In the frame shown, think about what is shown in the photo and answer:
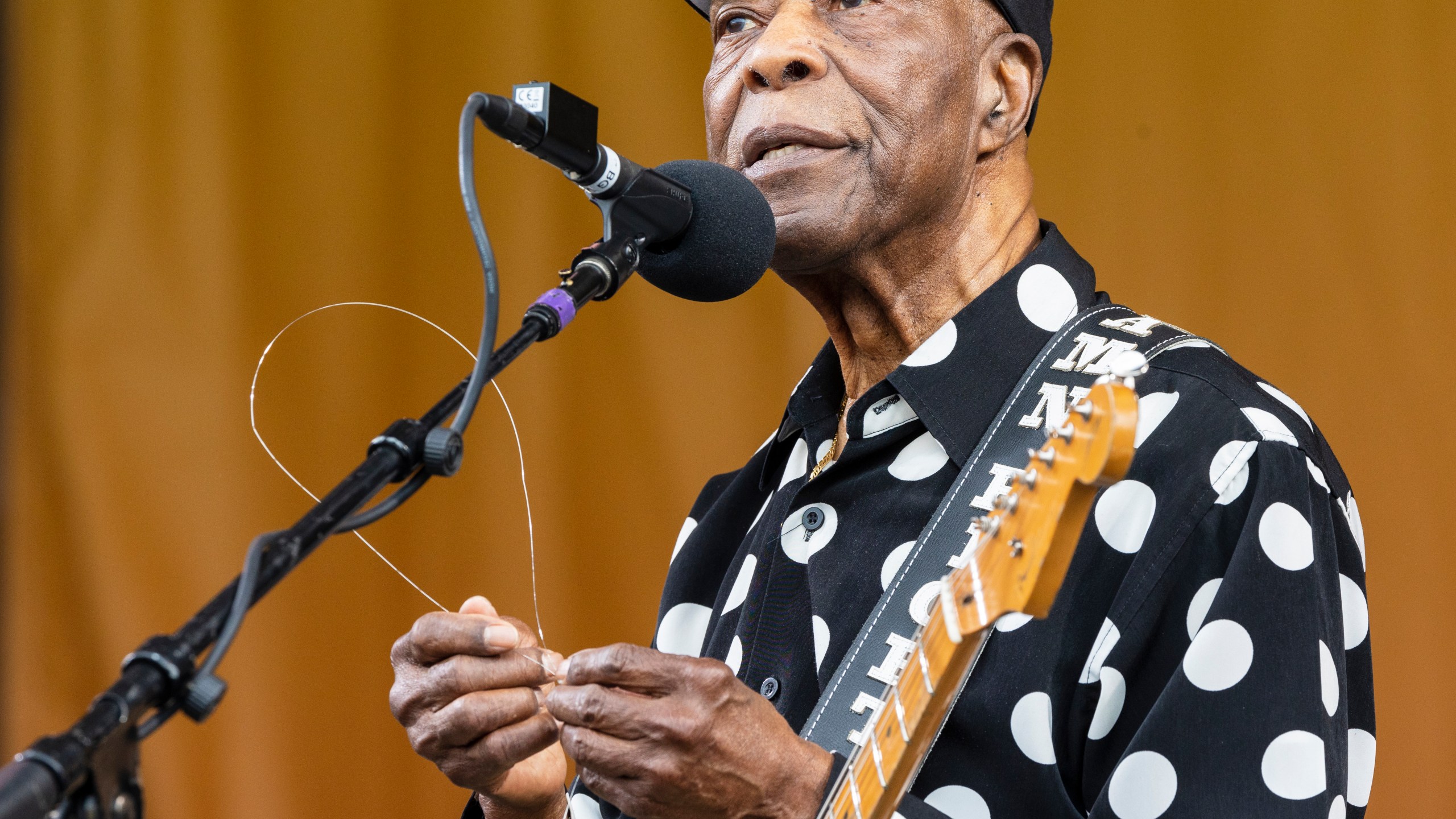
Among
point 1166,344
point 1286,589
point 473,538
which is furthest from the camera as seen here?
point 473,538

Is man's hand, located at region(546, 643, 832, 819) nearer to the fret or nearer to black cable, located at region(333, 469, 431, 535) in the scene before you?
the fret

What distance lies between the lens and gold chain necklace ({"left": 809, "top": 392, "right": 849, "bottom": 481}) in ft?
5.30

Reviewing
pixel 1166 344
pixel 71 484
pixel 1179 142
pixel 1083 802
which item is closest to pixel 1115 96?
pixel 1179 142

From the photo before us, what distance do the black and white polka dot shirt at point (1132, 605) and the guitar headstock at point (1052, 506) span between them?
26 centimetres

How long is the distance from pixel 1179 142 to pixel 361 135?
159cm

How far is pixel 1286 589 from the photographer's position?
110 centimetres

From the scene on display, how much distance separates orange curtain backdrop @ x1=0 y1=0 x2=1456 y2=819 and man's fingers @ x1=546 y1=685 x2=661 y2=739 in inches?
66.2


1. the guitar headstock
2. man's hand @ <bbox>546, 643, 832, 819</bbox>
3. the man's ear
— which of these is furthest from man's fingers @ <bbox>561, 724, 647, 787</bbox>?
the man's ear

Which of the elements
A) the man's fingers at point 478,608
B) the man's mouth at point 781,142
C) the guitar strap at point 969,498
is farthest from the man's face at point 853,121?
the man's fingers at point 478,608

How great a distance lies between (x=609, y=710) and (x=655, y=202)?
1.30 ft

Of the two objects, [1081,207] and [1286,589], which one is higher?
[1081,207]

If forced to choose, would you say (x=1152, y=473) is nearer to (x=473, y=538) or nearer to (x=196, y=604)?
(x=473, y=538)

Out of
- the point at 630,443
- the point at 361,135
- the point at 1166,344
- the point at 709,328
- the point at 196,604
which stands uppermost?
the point at 361,135

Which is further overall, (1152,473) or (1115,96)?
(1115,96)
